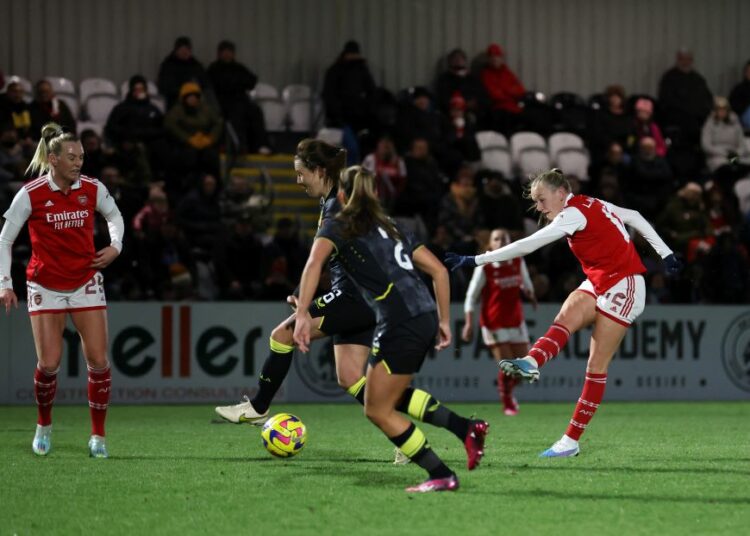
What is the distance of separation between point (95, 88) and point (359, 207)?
14.0 meters

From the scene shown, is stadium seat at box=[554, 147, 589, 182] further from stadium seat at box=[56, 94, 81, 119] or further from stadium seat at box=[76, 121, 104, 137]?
stadium seat at box=[56, 94, 81, 119]

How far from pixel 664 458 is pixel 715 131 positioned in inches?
525

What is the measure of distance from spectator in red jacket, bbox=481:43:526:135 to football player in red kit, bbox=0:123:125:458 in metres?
12.9

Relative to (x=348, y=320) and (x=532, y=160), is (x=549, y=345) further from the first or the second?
(x=532, y=160)

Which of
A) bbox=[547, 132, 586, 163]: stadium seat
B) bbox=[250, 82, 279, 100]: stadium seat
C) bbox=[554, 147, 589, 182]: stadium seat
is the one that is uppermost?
bbox=[250, 82, 279, 100]: stadium seat

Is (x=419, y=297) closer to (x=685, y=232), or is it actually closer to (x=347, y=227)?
(x=347, y=227)

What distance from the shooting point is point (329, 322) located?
903 centimetres

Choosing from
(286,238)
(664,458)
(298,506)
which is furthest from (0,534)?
(286,238)

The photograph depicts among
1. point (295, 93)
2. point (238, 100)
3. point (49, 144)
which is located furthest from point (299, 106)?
point (49, 144)

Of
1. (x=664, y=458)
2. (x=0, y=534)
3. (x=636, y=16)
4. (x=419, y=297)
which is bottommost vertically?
(x=664, y=458)

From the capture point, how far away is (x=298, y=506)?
6984 millimetres

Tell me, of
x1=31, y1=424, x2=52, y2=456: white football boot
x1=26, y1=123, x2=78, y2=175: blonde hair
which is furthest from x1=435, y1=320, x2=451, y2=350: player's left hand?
x1=31, y1=424, x2=52, y2=456: white football boot

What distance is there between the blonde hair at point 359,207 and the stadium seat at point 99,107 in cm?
1338

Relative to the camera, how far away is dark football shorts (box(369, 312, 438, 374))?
703 cm
